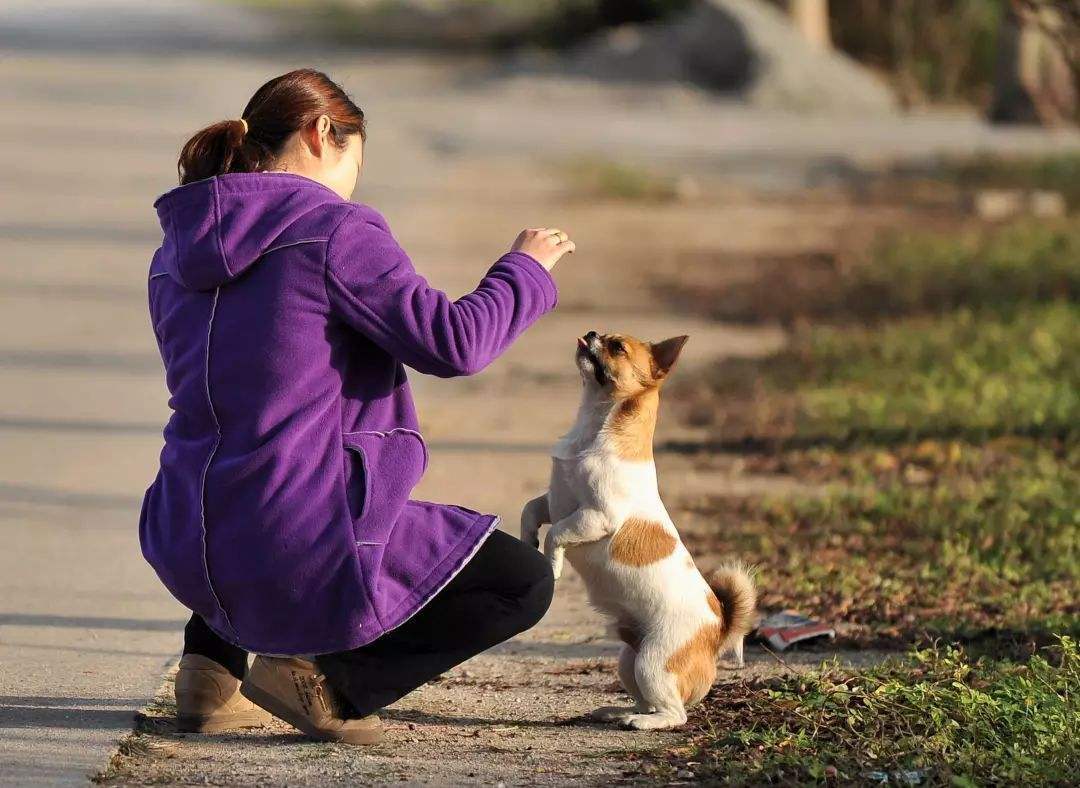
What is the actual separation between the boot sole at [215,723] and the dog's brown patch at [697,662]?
0.99m

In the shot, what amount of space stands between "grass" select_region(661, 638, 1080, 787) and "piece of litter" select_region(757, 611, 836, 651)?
38 centimetres

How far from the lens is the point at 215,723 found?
13.4 ft

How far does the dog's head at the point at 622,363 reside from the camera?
4.12m

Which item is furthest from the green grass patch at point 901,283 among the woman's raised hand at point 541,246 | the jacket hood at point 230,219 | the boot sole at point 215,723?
the jacket hood at point 230,219

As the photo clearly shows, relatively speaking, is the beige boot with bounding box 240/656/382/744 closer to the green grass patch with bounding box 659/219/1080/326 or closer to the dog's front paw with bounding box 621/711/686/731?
the dog's front paw with bounding box 621/711/686/731

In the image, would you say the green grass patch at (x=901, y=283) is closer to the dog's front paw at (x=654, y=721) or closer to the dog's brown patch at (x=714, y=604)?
the dog's brown patch at (x=714, y=604)

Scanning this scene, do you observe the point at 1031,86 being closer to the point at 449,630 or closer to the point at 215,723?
the point at 449,630

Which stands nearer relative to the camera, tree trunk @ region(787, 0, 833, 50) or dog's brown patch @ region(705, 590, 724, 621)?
dog's brown patch @ region(705, 590, 724, 621)

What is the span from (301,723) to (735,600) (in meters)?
1.09

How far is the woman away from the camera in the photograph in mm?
3670

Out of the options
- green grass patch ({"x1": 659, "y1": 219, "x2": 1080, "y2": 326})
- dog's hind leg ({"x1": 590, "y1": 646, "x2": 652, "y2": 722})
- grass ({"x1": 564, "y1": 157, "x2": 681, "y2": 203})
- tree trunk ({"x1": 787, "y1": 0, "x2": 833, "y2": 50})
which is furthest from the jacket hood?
tree trunk ({"x1": 787, "y1": 0, "x2": 833, "y2": 50})

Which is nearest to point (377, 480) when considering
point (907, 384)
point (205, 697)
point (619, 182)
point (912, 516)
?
point (205, 697)

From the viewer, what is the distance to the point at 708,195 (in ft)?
54.0

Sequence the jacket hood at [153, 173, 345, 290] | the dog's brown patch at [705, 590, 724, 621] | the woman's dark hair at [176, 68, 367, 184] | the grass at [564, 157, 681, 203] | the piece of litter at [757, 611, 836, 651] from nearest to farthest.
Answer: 1. the jacket hood at [153, 173, 345, 290]
2. the woman's dark hair at [176, 68, 367, 184]
3. the dog's brown patch at [705, 590, 724, 621]
4. the piece of litter at [757, 611, 836, 651]
5. the grass at [564, 157, 681, 203]
